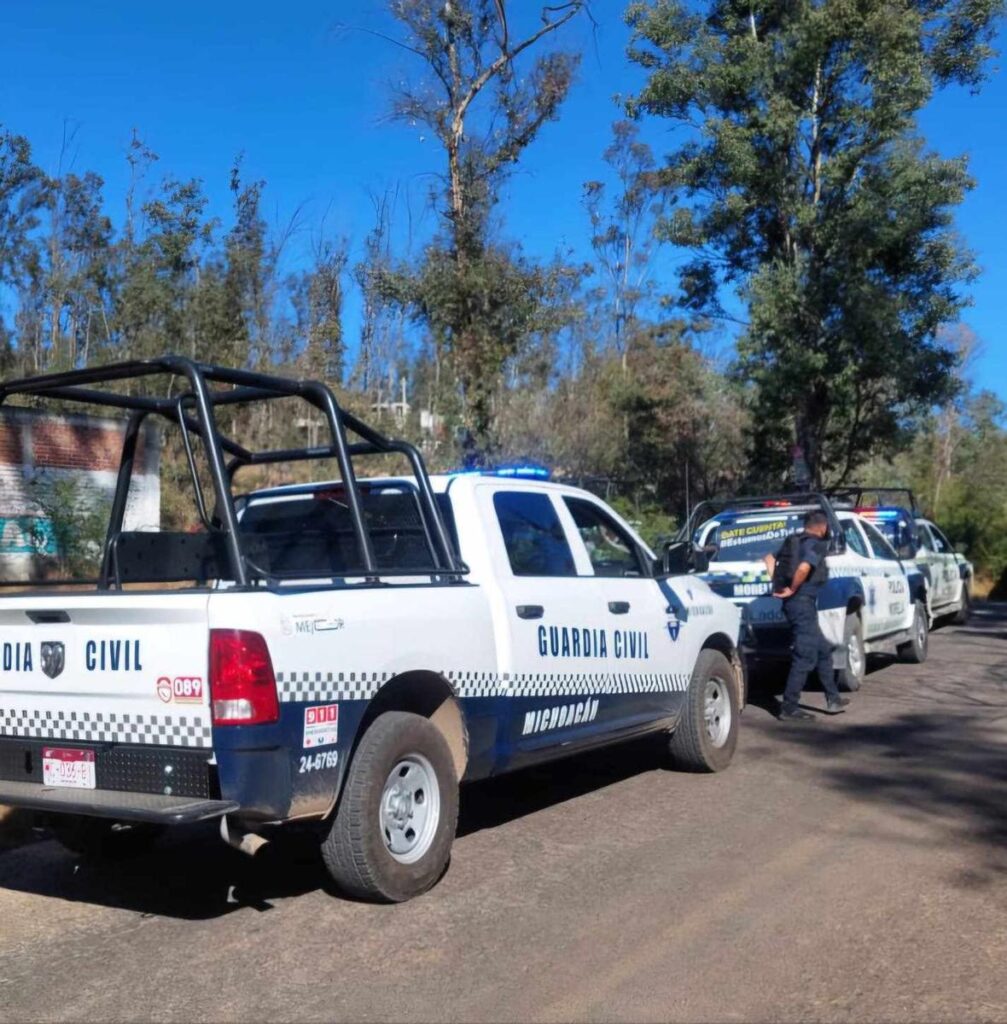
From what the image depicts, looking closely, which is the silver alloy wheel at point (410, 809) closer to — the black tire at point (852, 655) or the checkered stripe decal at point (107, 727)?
the checkered stripe decal at point (107, 727)

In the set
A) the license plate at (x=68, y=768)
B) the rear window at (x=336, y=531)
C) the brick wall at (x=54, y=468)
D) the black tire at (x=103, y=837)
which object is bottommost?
the black tire at (x=103, y=837)

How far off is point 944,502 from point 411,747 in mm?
31508

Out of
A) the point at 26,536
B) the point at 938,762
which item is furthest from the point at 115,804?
the point at 26,536

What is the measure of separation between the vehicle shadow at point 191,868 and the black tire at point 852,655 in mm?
4655

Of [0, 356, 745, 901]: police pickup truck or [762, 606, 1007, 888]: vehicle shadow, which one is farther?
[762, 606, 1007, 888]: vehicle shadow

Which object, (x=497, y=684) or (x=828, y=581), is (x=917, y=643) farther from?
(x=497, y=684)

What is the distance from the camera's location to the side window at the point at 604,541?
7617 millimetres

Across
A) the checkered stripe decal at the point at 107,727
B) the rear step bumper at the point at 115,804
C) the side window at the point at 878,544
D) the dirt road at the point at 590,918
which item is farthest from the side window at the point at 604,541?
the side window at the point at 878,544

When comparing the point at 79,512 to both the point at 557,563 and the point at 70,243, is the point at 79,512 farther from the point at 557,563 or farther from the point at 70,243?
the point at 557,563

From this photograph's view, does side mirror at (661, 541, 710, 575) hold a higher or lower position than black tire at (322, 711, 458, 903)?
higher

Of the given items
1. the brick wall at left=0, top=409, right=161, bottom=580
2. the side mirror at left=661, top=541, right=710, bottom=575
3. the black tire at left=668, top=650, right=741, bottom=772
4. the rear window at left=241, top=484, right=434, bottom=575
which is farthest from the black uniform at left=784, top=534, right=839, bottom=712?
the brick wall at left=0, top=409, right=161, bottom=580

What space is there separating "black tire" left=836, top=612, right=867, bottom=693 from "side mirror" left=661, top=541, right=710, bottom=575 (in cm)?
399

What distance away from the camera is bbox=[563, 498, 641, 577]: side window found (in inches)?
300

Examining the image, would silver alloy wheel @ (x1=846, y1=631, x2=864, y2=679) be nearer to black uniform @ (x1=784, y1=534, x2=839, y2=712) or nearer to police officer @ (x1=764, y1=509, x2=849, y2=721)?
police officer @ (x1=764, y1=509, x2=849, y2=721)
